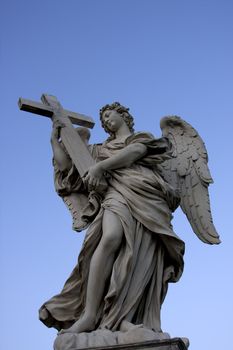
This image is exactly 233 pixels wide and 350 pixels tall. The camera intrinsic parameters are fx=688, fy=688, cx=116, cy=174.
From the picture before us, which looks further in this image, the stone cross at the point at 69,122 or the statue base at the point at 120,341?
the stone cross at the point at 69,122

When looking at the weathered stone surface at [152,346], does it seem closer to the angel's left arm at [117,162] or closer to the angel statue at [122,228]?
the angel statue at [122,228]

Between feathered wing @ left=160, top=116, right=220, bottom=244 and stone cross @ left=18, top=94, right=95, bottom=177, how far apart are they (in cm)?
102

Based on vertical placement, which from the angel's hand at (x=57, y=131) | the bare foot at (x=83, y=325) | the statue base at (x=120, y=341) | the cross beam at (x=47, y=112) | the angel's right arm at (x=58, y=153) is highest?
the cross beam at (x=47, y=112)

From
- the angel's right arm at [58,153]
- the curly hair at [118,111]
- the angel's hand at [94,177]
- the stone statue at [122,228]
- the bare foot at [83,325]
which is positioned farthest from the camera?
the curly hair at [118,111]

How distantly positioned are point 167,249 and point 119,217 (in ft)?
2.15

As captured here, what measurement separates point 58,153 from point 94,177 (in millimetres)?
1019

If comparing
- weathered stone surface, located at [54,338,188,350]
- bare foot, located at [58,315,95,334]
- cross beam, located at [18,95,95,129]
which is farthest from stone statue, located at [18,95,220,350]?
cross beam, located at [18,95,95,129]

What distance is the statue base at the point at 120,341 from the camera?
6.15 m

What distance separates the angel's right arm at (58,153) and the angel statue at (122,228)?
0.04ft

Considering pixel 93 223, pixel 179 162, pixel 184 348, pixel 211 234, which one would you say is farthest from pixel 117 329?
pixel 179 162

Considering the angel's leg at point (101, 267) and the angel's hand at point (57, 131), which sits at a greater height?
the angel's hand at point (57, 131)

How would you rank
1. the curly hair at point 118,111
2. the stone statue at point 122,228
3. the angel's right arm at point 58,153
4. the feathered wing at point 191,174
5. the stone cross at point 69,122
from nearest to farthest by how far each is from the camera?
the stone statue at point 122,228 → the stone cross at point 69,122 → the feathered wing at point 191,174 → the angel's right arm at point 58,153 → the curly hair at point 118,111

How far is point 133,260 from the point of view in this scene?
23.6 ft

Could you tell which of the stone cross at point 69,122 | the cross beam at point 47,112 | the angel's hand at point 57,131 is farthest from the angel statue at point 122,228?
the cross beam at point 47,112
